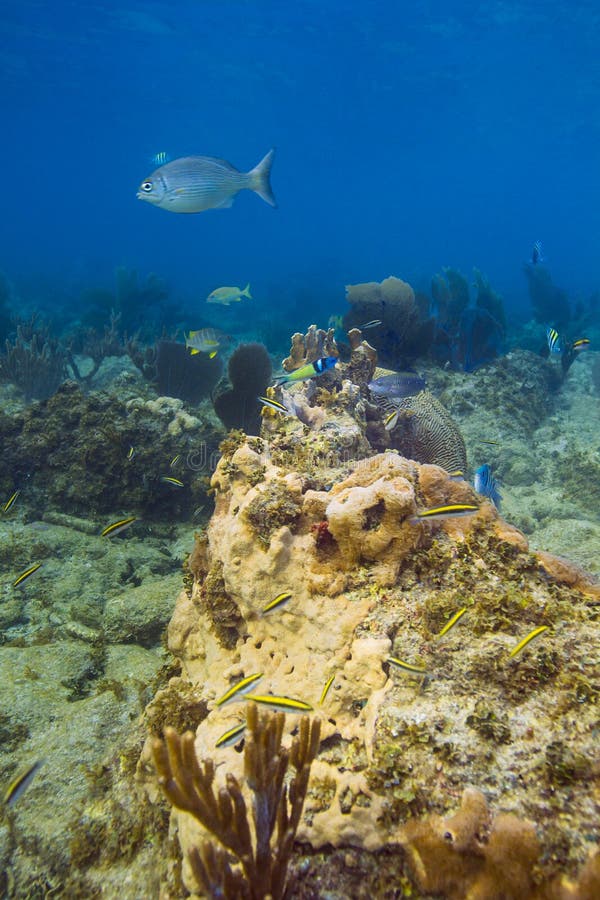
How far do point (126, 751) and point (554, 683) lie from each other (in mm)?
2848

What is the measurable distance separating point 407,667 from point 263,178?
17.9 ft

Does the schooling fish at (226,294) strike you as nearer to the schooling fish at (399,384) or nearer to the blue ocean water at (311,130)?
the schooling fish at (399,384)

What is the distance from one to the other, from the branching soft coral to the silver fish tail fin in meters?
5.34

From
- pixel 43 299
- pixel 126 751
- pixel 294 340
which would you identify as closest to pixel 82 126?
pixel 43 299

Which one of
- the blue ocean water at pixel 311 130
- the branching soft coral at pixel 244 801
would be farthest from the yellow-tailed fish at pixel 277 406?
the blue ocean water at pixel 311 130

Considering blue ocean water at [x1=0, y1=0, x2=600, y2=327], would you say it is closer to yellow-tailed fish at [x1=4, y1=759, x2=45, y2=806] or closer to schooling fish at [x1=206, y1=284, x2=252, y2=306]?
schooling fish at [x1=206, y1=284, x2=252, y2=306]

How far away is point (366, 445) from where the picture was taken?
490 cm

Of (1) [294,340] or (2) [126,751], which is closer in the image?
(2) [126,751]

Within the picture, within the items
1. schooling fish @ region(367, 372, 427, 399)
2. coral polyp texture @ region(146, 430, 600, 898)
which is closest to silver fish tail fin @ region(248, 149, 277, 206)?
schooling fish @ region(367, 372, 427, 399)

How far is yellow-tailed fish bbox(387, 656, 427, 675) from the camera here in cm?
216

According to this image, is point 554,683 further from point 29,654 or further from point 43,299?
point 43,299

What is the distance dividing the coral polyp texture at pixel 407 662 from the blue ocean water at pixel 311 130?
2223 centimetres

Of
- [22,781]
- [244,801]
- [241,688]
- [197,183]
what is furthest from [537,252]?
[22,781]

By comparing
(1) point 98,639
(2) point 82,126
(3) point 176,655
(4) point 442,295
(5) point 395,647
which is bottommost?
(1) point 98,639
